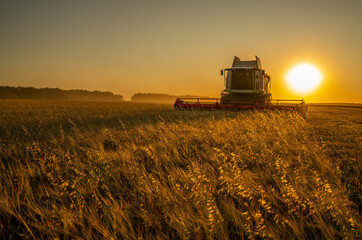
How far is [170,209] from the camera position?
2.10m

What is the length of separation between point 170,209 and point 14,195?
81.5 inches

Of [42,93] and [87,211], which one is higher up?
[42,93]

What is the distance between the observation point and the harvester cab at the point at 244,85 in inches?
602

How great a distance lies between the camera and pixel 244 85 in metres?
16.0

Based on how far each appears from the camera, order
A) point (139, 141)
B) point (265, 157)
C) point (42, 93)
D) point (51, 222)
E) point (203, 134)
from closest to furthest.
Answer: point (51, 222), point (265, 157), point (139, 141), point (203, 134), point (42, 93)

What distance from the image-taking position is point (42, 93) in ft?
314

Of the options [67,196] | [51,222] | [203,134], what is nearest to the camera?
[51,222]

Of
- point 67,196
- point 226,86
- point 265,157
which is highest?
point 226,86

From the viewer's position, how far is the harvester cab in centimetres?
1529

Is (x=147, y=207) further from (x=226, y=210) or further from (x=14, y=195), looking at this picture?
(x=14, y=195)

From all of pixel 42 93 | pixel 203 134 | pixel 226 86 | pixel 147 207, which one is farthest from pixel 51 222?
pixel 42 93

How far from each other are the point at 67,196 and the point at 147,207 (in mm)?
1109

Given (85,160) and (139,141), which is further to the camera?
(139,141)

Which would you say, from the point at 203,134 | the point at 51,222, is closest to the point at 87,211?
the point at 51,222
